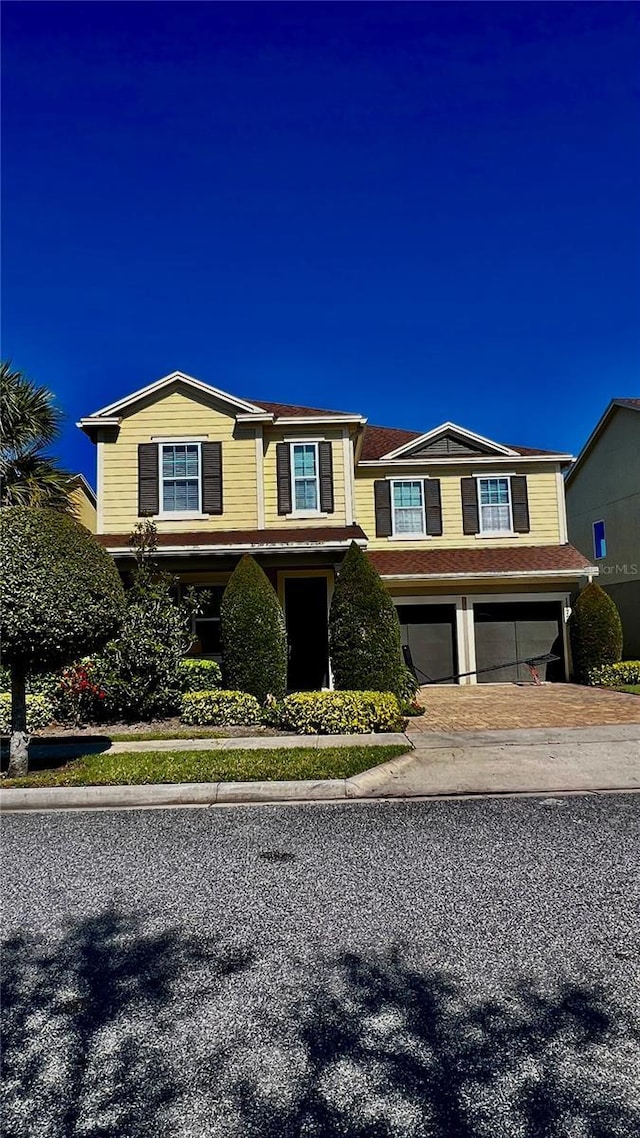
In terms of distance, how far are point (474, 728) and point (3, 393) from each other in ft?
40.9

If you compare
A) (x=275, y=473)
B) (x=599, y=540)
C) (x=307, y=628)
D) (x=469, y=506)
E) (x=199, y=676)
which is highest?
(x=275, y=473)

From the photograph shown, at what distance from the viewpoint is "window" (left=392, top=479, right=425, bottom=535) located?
18391mm

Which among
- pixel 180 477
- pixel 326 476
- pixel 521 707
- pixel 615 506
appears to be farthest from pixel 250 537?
pixel 615 506

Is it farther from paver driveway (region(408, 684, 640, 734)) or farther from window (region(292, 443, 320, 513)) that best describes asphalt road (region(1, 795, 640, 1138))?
window (region(292, 443, 320, 513))

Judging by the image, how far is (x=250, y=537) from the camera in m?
14.2

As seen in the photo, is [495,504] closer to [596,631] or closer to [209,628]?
[596,631]

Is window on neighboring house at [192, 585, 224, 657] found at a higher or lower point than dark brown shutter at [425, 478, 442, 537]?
lower

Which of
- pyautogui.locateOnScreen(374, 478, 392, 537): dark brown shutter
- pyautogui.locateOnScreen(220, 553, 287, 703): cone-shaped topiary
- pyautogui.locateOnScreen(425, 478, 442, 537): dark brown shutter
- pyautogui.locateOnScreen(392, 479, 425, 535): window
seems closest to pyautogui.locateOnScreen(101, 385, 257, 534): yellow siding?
pyautogui.locateOnScreen(220, 553, 287, 703): cone-shaped topiary

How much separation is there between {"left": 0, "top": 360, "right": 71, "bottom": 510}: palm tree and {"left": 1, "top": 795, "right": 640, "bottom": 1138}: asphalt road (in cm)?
1085

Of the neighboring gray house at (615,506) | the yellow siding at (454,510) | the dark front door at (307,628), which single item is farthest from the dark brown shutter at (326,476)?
the neighboring gray house at (615,506)

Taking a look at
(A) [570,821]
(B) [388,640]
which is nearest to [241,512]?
(B) [388,640]

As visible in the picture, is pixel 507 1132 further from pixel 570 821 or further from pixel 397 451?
pixel 397 451

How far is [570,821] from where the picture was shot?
572 centimetres

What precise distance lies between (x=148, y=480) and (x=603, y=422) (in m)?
16.5
